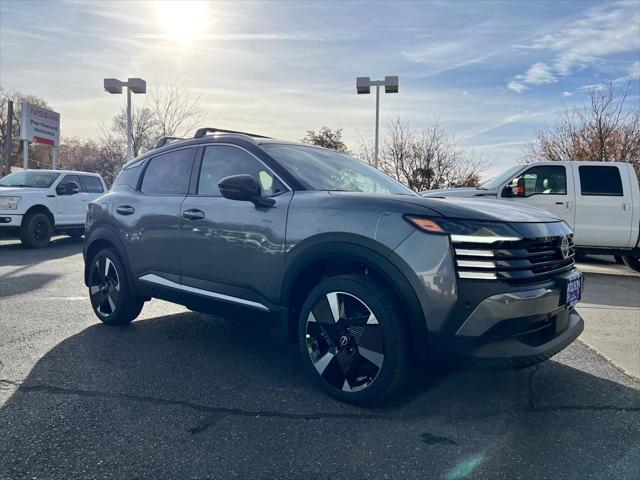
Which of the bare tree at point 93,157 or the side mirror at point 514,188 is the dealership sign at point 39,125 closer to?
the bare tree at point 93,157

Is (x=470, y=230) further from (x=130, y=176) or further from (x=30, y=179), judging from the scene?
(x=30, y=179)

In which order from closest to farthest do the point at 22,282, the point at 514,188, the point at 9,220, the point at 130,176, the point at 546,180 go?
the point at 130,176 → the point at 22,282 → the point at 514,188 → the point at 546,180 → the point at 9,220

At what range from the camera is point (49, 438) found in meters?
2.63

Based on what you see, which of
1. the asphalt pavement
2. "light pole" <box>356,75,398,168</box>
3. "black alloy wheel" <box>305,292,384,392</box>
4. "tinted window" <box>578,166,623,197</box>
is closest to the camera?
the asphalt pavement

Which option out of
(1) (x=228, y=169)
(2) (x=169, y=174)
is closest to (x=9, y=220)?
(2) (x=169, y=174)

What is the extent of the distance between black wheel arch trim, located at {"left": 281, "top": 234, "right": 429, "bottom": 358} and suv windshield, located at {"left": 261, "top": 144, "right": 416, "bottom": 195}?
52 cm

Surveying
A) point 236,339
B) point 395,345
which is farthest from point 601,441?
point 236,339

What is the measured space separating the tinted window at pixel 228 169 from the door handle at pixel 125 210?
0.89 metres

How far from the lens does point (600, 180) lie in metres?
9.13

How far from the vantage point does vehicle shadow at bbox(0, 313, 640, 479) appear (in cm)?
241

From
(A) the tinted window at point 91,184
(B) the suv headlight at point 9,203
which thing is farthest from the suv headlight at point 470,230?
(A) the tinted window at point 91,184

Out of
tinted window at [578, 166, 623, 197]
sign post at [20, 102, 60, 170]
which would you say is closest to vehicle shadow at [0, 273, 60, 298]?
tinted window at [578, 166, 623, 197]

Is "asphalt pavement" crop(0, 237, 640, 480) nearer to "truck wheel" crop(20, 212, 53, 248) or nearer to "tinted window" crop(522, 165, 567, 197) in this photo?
"tinted window" crop(522, 165, 567, 197)

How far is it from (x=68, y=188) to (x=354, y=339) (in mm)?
11082
